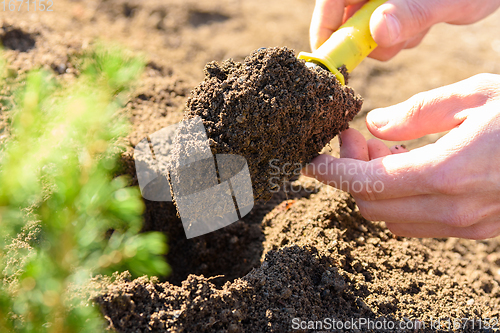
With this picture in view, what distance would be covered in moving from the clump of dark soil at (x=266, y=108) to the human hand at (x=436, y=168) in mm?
191

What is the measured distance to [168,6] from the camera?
3.69 metres

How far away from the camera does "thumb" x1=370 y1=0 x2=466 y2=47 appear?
1.64 m

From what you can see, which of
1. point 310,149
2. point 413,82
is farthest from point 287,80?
point 413,82

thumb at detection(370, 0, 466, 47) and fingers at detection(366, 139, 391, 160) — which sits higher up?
thumb at detection(370, 0, 466, 47)

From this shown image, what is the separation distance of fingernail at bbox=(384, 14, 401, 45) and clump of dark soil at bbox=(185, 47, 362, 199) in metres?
0.43

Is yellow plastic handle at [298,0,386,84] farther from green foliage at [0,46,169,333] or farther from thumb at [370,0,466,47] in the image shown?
green foliage at [0,46,169,333]

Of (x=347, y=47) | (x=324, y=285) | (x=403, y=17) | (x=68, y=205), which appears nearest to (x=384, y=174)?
(x=324, y=285)

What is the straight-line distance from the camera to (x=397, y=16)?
66.4 inches

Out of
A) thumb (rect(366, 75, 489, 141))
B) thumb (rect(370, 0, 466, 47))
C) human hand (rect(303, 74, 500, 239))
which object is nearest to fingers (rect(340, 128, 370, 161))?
human hand (rect(303, 74, 500, 239))

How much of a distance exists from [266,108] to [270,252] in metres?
0.60

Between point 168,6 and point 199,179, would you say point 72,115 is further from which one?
point 168,6

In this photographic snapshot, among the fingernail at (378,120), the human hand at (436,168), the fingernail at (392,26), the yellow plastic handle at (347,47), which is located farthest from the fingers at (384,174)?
the fingernail at (392,26)

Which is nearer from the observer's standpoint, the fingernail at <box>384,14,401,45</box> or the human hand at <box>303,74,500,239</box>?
the human hand at <box>303,74,500,239</box>

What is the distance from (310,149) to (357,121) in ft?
4.81
